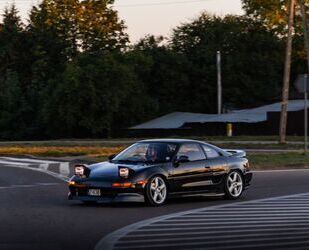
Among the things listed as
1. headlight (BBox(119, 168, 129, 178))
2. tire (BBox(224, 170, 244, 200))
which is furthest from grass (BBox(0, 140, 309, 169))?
headlight (BBox(119, 168, 129, 178))

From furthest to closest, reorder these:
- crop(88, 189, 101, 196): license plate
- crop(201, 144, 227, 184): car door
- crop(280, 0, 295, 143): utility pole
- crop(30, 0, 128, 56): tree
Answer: crop(30, 0, 128, 56): tree < crop(280, 0, 295, 143): utility pole < crop(201, 144, 227, 184): car door < crop(88, 189, 101, 196): license plate

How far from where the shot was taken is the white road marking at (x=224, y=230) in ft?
36.6

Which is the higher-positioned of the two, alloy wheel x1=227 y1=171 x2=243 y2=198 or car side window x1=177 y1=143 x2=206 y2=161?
car side window x1=177 y1=143 x2=206 y2=161

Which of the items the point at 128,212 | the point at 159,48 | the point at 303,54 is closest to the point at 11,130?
the point at 159,48

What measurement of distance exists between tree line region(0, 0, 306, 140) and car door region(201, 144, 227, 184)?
154ft

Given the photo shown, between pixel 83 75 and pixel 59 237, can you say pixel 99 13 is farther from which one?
pixel 59 237

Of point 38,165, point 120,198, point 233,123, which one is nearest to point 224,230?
point 120,198

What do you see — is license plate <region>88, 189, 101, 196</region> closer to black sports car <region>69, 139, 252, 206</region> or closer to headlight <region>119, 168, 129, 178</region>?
black sports car <region>69, 139, 252, 206</region>

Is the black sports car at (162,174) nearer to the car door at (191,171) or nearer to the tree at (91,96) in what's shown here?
the car door at (191,171)

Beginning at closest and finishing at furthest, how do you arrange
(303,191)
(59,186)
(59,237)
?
1. (59,237)
2. (303,191)
3. (59,186)

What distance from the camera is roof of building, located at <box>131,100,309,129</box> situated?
59.4 meters

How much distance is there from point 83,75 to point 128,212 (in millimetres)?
50131

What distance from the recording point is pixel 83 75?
6488 cm

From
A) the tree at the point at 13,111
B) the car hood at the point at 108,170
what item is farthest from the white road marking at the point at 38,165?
the tree at the point at 13,111
